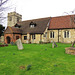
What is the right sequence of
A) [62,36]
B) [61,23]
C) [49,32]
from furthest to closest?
1. [49,32]
2. [61,23]
3. [62,36]

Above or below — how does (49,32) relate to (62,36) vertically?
above

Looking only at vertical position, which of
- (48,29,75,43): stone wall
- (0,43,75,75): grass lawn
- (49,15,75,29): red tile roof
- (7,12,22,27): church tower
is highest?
(7,12,22,27): church tower

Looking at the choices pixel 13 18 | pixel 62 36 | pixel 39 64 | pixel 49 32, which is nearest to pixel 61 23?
pixel 62 36

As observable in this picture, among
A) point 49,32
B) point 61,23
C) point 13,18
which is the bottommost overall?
point 49,32

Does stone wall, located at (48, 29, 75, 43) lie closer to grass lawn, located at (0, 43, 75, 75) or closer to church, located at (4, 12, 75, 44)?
church, located at (4, 12, 75, 44)

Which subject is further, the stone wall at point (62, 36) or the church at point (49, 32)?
the church at point (49, 32)

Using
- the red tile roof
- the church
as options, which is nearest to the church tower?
the church

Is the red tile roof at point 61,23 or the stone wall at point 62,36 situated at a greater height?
the red tile roof at point 61,23

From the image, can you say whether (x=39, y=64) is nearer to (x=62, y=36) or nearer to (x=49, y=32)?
(x=62, y=36)

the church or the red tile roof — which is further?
the red tile roof

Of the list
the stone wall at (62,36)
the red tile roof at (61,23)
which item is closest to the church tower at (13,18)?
the red tile roof at (61,23)

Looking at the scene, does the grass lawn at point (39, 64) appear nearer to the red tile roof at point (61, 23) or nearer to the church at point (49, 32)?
the church at point (49, 32)

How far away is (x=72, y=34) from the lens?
72.4 ft

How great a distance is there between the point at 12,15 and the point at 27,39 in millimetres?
21376
